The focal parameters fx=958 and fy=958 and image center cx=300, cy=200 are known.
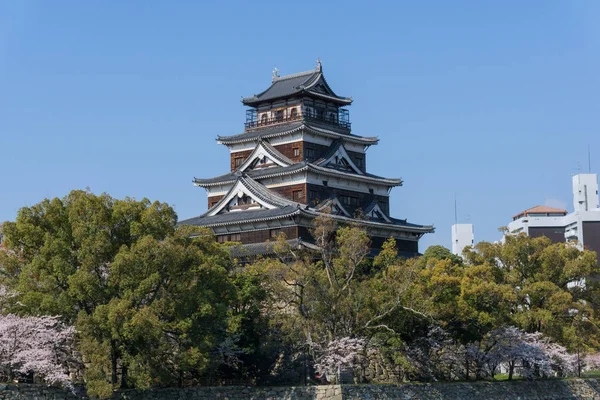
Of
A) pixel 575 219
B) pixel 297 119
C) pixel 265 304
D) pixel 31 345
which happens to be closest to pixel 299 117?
pixel 297 119

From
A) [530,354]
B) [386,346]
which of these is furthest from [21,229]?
[530,354]

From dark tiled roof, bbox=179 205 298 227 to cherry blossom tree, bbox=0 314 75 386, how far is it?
16937 millimetres

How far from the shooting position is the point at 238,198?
50125 millimetres

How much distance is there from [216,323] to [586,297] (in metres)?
19.0

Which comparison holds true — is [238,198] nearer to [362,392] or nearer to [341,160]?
[341,160]

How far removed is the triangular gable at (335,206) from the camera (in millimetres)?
47694

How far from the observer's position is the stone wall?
30.9m

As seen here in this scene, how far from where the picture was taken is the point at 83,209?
107 feet

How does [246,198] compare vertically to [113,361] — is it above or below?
above

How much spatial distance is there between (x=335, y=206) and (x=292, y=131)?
187 inches

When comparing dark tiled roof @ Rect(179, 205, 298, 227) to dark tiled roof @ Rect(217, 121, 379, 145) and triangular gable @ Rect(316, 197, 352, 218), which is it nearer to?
triangular gable @ Rect(316, 197, 352, 218)

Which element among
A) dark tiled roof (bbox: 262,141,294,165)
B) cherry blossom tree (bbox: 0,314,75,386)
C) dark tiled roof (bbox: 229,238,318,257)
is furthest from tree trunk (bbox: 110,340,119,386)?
dark tiled roof (bbox: 262,141,294,165)

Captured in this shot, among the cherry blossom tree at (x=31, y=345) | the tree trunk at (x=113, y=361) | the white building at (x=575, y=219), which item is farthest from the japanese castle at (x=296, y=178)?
the white building at (x=575, y=219)

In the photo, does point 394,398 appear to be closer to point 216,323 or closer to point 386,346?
point 386,346
